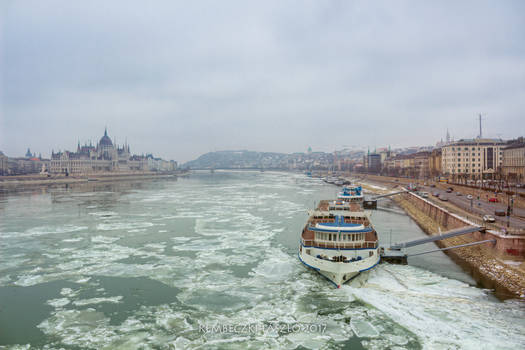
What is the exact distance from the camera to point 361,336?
590 inches

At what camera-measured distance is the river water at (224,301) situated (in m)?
14.7

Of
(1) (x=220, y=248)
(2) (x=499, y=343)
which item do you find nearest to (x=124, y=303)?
(1) (x=220, y=248)

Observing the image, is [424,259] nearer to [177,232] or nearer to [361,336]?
[361,336]

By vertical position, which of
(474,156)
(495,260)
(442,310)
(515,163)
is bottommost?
(442,310)

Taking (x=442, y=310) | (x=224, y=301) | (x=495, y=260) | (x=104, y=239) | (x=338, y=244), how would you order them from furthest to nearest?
(x=104, y=239), (x=495, y=260), (x=338, y=244), (x=224, y=301), (x=442, y=310)

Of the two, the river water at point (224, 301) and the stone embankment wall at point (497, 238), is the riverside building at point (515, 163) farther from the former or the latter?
the river water at point (224, 301)

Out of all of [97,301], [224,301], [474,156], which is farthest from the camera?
[474,156]

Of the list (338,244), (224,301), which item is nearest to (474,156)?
(338,244)

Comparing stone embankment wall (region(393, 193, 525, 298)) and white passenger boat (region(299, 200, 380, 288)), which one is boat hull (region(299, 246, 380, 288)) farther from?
stone embankment wall (region(393, 193, 525, 298))

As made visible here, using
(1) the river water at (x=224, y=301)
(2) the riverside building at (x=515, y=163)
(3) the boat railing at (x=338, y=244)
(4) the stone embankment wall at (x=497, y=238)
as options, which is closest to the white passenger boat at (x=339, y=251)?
(3) the boat railing at (x=338, y=244)

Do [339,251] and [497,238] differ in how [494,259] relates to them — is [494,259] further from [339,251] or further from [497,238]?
[339,251]

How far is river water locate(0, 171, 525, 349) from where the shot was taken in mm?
14703

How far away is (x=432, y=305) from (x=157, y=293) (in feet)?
47.1

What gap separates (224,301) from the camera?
1831 centimetres
